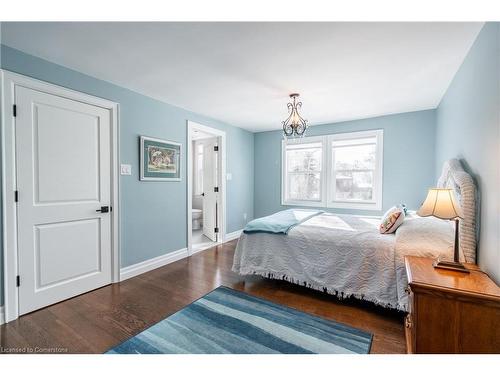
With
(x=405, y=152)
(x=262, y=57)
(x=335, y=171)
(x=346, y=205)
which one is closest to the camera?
(x=262, y=57)

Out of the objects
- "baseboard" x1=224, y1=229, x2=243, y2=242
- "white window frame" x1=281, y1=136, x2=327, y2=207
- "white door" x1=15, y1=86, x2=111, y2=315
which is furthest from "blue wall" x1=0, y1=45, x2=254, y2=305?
"white window frame" x1=281, y1=136, x2=327, y2=207

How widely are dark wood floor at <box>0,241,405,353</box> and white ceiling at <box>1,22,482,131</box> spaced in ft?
7.63

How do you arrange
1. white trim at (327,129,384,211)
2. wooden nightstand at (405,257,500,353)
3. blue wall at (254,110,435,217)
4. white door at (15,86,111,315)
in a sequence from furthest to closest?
white trim at (327,129,384,211) → blue wall at (254,110,435,217) → white door at (15,86,111,315) → wooden nightstand at (405,257,500,353)

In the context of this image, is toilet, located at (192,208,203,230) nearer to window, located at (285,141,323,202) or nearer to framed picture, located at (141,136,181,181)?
framed picture, located at (141,136,181,181)

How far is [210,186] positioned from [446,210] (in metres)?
3.62

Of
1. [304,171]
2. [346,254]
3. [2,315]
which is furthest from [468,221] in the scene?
[2,315]

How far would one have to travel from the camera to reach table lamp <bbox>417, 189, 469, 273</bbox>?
1.46m

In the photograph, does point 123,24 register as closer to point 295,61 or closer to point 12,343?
point 295,61

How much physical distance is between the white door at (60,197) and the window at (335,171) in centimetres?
342

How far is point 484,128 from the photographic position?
1567mm

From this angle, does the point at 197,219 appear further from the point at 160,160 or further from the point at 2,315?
the point at 2,315

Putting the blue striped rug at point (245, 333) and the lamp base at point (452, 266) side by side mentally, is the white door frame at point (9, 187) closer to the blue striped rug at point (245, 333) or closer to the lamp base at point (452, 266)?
the blue striped rug at point (245, 333)

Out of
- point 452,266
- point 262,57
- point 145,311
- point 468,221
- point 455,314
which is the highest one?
point 262,57

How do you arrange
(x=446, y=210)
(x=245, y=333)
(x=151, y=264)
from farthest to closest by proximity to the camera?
(x=151, y=264)
(x=245, y=333)
(x=446, y=210)
